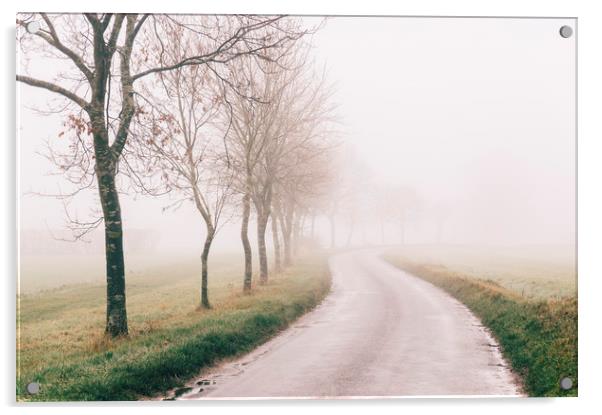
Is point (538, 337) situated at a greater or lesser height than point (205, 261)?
lesser

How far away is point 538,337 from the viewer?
12.2m

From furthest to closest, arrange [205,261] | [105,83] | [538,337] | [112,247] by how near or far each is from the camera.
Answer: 1. [205,261]
2. [538,337]
3. [105,83]
4. [112,247]

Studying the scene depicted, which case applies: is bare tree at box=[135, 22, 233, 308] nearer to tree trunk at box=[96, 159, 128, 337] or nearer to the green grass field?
tree trunk at box=[96, 159, 128, 337]

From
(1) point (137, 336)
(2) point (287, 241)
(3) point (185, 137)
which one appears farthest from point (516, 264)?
(1) point (137, 336)

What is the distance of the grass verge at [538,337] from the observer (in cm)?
1084

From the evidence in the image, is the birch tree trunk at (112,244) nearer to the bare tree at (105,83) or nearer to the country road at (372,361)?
the bare tree at (105,83)

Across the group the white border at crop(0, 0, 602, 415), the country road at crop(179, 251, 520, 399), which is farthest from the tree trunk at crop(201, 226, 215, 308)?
the white border at crop(0, 0, 602, 415)

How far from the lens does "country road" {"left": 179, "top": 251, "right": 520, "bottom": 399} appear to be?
1042 centimetres

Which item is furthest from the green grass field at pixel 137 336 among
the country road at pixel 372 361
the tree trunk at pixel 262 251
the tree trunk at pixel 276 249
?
the tree trunk at pixel 276 249

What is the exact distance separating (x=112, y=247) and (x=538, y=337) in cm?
985

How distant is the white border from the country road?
33cm
